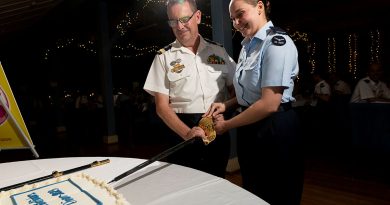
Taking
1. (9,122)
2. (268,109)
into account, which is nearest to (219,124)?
(268,109)

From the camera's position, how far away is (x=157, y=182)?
0.89m

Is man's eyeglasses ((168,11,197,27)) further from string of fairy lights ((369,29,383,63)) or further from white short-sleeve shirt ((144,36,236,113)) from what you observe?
string of fairy lights ((369,29,383,63))

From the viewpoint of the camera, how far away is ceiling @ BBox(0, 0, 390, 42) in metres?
5.60

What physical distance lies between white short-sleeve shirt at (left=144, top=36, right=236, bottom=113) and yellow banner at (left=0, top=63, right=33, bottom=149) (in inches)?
21.0

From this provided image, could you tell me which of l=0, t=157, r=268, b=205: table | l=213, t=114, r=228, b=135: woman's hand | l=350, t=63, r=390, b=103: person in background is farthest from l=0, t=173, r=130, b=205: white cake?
l=350, t=63, r=390, b=103: person in background

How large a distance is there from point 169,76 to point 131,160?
457 mm

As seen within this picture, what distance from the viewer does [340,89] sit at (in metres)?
5.85

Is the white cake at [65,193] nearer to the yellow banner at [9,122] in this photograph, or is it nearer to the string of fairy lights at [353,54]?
the yellow banner at [9,122]

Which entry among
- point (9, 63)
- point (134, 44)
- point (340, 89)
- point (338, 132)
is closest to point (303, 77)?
point (340, 89)

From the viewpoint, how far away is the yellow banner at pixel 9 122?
1.20 meters

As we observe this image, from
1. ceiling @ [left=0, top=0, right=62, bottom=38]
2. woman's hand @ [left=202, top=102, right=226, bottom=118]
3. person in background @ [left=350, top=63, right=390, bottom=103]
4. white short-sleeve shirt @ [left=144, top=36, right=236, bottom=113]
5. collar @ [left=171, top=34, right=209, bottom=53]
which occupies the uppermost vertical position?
ceiling @ [left=0, top=0, right=62, bottom=38]

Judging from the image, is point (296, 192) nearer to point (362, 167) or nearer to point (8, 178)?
point (8, 178)

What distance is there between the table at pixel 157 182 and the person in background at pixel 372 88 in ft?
13.3

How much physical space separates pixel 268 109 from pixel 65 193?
71 centimetres
